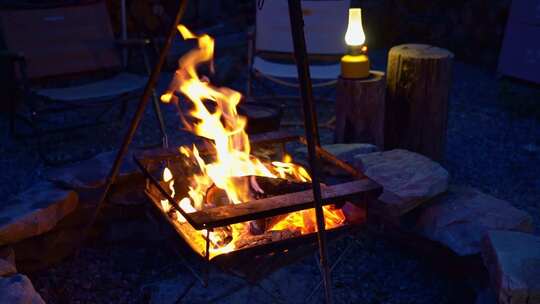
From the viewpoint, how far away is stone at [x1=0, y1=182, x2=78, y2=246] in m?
2.38

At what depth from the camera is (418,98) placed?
3.45 metres

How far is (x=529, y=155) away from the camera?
162 inches

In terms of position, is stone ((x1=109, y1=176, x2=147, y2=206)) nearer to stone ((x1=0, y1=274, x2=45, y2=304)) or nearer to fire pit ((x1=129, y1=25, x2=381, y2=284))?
fire pit ((x1=129, y1=25, x2=381, y2=284))

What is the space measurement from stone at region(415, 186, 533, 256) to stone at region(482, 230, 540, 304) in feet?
0.70

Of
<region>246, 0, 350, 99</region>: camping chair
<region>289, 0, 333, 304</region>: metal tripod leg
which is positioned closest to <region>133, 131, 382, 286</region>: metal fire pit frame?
<region>289, 0, 333, 304</region>: metal tripod leg

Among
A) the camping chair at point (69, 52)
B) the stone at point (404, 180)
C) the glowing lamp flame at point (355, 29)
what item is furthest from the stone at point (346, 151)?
the camping chair at point (69, 52)

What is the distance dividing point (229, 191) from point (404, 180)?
2.88 ft

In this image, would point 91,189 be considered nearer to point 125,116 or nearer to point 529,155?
point 125,116

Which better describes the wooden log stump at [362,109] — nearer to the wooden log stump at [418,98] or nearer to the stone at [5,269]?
the wooden log stump at [418,98]

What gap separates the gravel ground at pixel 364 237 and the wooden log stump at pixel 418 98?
381 millimetres

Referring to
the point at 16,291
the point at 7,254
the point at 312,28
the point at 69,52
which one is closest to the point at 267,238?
the point at 16,291

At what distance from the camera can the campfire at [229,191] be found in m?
1.99

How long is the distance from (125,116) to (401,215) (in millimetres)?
2930

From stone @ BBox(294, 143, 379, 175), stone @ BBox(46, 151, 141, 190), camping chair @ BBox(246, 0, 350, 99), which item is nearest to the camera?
stone @ BBox(46, 151, 141, 190)
